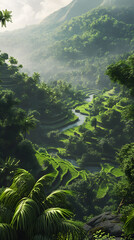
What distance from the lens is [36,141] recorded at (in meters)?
46.2

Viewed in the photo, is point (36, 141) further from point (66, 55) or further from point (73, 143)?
point (66, 55)

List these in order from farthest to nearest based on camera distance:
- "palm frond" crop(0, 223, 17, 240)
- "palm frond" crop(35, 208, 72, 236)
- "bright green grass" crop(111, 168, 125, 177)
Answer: "bright green grass" crop(111, 168, 125, 177), "palm frond" crop(35, 208, 72, 236), "palm frond" crop(0, 223, 17, 240)

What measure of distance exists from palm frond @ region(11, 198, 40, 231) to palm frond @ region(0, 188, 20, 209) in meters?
0.67

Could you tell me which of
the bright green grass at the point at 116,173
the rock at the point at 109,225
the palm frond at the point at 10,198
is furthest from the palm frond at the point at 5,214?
the bright green grass at the point at 116,173

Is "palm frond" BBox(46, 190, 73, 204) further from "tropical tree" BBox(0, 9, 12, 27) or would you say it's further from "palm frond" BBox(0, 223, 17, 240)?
"tropical tree" BBox(0, 9, 12, 27)

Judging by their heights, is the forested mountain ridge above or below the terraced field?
above

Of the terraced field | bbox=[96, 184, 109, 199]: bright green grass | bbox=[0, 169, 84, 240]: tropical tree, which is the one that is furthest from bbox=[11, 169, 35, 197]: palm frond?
bbox=[96, 184, 109, 199]: bright green grass

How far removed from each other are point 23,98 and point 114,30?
436 feet

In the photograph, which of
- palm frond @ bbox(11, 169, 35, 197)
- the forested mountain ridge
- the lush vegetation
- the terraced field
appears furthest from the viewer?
the forested mountain ridge

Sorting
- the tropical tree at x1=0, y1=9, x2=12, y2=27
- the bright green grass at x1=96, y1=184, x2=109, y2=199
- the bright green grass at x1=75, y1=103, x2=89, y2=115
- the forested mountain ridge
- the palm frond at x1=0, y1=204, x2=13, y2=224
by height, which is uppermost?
the forested mountain ridge

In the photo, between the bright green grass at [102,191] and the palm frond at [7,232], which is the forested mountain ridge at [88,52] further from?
the palm frond at [7,232]

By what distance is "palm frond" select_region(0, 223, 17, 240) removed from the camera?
579 cm

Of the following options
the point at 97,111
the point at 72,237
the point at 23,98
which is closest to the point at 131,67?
the point at 72,237

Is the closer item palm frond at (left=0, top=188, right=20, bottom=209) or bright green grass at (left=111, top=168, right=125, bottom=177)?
palm frond at (left=0, top=188, right=20, bottom=209)
